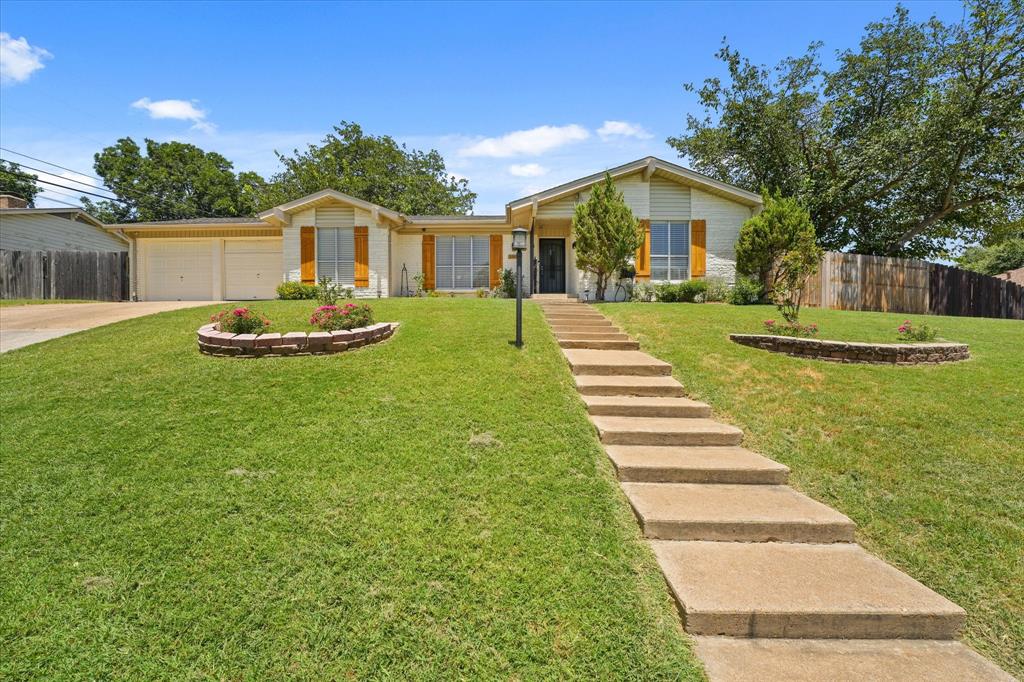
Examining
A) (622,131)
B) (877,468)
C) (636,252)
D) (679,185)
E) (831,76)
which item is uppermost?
(831,76)

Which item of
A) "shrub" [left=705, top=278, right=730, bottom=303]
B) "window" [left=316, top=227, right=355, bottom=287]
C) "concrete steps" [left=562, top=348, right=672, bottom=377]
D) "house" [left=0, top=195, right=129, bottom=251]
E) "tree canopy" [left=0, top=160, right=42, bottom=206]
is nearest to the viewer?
"concrete steps" [left=562, top=348, right=672, bottom=377]

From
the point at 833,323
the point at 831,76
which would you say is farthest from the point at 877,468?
the point at 831,76

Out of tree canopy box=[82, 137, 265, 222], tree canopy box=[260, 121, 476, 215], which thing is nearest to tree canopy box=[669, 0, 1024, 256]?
tree canopy box=[260, 121, 476, 215]

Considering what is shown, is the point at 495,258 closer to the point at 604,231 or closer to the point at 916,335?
the point at 604,231

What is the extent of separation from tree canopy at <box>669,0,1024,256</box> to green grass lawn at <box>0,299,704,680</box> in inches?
625

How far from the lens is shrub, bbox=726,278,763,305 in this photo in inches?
514

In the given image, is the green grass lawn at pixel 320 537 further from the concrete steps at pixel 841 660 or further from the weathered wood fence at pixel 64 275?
the weathered wood fence at pixel 64 275

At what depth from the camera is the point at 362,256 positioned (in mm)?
15594

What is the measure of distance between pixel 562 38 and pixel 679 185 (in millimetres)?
6319

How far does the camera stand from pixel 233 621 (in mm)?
2438

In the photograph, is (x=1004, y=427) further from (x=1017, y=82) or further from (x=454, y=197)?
(x=454, y=197)

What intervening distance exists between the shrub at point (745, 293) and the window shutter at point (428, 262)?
31.7 feet

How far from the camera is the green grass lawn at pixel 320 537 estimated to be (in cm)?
231

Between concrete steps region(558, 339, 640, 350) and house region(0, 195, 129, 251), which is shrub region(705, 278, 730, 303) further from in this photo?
house region(0, 195, 129, 251)
